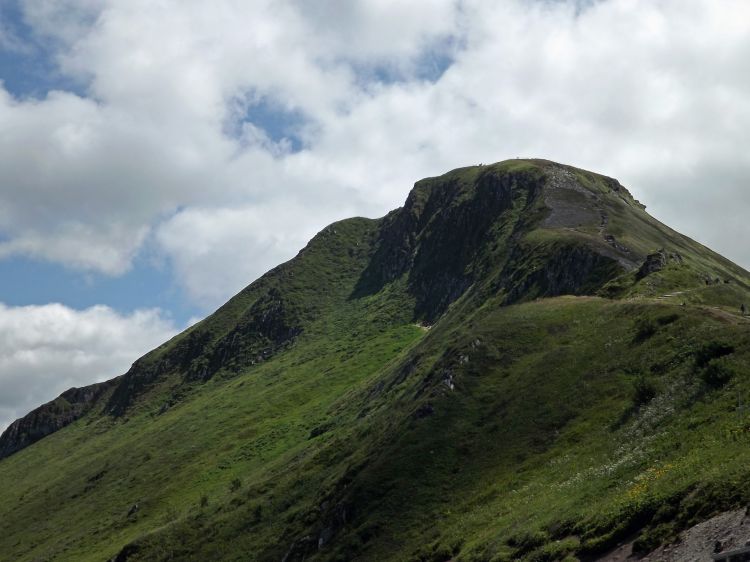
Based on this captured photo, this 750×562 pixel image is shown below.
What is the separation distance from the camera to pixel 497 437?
204 ft

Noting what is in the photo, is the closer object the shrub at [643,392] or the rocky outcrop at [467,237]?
the shrub at [643,392]

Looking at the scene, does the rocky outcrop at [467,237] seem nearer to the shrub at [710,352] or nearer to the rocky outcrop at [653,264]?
the rocky outcrop at [653,264]

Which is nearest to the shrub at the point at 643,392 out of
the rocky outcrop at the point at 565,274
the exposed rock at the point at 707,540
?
the exposed rock at the point at 707,540

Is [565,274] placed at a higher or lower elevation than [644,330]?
higher

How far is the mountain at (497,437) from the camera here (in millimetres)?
39594

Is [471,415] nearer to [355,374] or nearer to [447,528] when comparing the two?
[447,528]

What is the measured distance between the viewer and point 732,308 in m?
75.6

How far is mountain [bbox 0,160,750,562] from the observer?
130ft

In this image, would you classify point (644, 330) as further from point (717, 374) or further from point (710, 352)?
point (717, 374)

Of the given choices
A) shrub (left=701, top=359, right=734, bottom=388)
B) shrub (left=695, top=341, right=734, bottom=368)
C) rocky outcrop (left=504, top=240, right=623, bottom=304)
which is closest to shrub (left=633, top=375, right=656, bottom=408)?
shrub (left=695, top=341, right=734, bottom=368)

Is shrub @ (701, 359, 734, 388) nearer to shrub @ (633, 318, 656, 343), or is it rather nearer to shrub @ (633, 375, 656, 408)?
shrub @ (633, 375, 656, 408)

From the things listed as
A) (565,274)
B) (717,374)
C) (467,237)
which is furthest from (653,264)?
(467,237)

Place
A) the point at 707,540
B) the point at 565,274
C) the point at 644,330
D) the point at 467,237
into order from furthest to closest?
1. the point at 467,237
2. the point at 565,274
3. the point at 644,330
4. the point at 707,540

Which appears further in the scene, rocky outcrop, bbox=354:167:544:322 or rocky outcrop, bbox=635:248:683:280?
rocky outcrop, bbox=354:167:544:322
